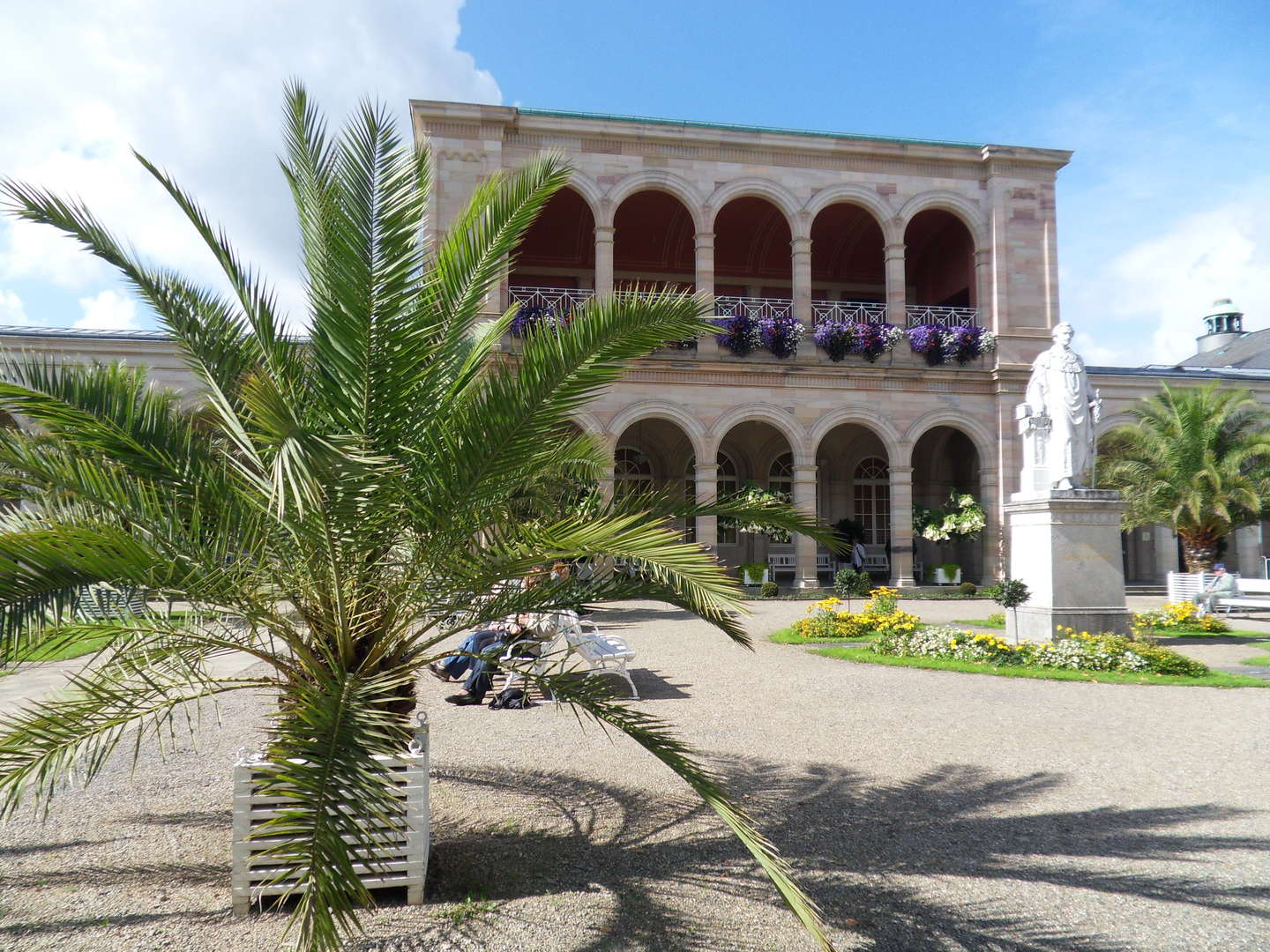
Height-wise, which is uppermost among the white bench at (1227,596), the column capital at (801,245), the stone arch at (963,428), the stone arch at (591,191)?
the stone arch at (591,191)

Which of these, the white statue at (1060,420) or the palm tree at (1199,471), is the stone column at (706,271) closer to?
the white statue at (1060,420)

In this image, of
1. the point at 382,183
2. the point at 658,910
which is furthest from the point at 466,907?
the point at 382,183

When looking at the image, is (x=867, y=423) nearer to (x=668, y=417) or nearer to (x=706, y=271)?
(x=668, y=417)

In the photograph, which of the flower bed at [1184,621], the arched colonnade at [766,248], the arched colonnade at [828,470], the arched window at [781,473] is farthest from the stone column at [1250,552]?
the arched window at [781,473]

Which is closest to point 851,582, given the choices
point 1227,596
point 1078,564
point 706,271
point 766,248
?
point 1078,564

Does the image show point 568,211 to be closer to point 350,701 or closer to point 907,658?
point 907,658

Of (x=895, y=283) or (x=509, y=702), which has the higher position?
(x=895, y=283)

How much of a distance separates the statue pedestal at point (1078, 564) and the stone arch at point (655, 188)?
39.5ft

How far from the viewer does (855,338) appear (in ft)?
Answer: 65.5

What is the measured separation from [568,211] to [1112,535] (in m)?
16.3

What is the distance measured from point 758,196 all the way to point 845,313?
3804 mm

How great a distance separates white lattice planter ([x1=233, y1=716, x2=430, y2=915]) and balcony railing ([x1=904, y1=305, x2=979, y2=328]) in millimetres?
19493

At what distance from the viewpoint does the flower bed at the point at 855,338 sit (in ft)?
65.1

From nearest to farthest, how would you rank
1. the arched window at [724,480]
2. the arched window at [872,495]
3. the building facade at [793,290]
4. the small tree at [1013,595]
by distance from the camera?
the small tree at [1013,595] < the building facade at [793,290] < the arched window at [724,480] < the arched window at [872,495]
